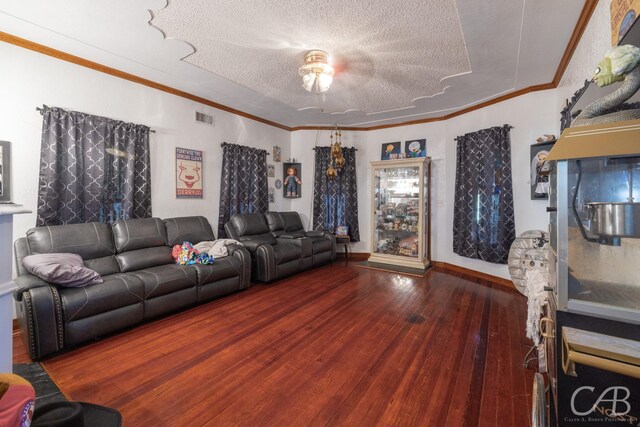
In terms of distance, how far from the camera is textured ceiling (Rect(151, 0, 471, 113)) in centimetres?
216

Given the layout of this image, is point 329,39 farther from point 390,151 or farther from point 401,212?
point 401,212

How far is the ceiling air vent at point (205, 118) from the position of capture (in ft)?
13.4

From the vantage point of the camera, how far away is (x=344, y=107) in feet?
14.7

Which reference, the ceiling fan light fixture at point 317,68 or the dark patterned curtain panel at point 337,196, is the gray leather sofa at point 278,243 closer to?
the dark patterned curtain panel at point 337,196

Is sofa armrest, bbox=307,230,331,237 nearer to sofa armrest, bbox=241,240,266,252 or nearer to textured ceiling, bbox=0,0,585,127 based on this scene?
sofa armrest, bbox=241,240,266,252

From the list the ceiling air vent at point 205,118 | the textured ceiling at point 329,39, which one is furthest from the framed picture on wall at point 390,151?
the ceiling air vent at point 205,118

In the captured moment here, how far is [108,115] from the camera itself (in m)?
3.19

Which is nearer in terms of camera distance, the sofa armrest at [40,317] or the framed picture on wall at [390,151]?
the sofa armrest at [40,317]

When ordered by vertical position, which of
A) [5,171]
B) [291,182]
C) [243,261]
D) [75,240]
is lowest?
[243,261]

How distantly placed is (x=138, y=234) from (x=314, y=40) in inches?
108

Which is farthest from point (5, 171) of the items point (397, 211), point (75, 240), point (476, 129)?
point (476, 129)

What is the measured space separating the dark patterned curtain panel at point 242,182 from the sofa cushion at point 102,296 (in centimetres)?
193

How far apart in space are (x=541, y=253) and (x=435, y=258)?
7.39 feet

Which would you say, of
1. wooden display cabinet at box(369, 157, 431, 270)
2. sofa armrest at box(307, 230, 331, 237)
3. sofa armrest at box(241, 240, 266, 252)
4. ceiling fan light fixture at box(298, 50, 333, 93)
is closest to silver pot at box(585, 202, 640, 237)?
ceiling fan light fixture at box(298, 50, 333, 93)
